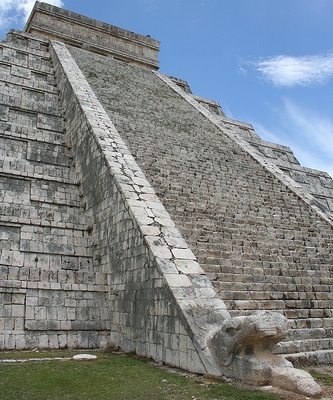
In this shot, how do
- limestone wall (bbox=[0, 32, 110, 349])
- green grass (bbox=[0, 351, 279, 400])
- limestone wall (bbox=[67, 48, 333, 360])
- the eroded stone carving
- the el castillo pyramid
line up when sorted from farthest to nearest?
limestone wall (bbox=[0, 32, 110, 349]) < limestone wall (bbox=[67, 48, 333, 360]) < the el castillo pyramid < the eroded stone carving < green grass (bbox=[0, 351, 279, 400])

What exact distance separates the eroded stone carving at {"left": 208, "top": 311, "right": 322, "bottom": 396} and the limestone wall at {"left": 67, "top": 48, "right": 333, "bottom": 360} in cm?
118

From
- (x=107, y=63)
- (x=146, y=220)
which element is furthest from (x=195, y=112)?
(x=146, y=220)

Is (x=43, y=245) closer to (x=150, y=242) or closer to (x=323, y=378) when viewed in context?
(x=150, y=242)

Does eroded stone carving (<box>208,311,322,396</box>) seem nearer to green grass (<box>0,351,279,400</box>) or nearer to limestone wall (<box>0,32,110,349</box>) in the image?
green grass (<box>0,351,279,400</box>)

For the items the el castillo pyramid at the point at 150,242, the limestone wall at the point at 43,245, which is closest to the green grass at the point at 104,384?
the el castillo pyramid at the point at 150,242

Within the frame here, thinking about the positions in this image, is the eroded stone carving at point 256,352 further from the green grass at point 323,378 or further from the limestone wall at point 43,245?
the limestone wall at point 43,245

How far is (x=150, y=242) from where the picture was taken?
20.7 ft

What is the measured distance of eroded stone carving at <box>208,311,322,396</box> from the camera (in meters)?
4.40

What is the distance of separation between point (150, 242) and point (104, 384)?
226 centimetres

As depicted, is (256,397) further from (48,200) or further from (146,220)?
(48,200)

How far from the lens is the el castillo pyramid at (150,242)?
5.43 m

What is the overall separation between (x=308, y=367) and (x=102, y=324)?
128 inches

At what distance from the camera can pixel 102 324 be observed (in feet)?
23.5

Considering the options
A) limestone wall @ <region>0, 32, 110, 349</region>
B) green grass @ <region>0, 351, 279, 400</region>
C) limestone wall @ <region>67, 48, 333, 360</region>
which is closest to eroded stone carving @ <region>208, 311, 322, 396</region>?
green grass @ <region>0, 351, 279, 400</region>
